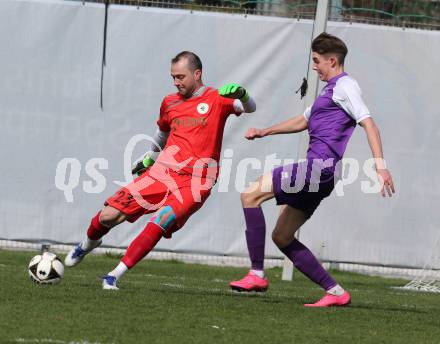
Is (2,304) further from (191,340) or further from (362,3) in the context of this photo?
(362,3)

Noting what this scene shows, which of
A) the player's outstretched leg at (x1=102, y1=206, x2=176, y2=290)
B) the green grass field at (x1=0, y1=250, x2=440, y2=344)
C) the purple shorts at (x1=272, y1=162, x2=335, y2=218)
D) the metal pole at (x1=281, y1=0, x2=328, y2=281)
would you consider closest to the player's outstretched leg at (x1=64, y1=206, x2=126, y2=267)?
the green grass field at (x1=0, y1=250, x2=440, y2=344)

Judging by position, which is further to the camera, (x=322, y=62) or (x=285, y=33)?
(x=285, y=33)

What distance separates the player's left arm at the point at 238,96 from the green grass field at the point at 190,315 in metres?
1.42

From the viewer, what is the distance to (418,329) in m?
6.65

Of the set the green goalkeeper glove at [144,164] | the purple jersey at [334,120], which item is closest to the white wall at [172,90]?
the green goalkeeper glove at [144,164]

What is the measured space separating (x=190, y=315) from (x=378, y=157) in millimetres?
1632

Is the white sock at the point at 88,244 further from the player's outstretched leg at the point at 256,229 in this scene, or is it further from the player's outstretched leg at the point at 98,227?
the player's outstretched leg at the point at 256,229

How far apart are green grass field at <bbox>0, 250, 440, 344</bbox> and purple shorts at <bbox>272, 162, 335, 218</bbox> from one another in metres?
0.73

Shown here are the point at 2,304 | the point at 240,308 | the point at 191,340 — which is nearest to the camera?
the point at 191,340

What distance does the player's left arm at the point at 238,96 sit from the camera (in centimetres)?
767

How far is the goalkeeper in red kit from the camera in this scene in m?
7.68

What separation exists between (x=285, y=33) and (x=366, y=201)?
2116mm

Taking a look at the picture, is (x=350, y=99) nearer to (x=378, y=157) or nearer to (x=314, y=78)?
(x=378, y=157)

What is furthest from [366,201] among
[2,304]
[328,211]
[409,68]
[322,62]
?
[2,304]
